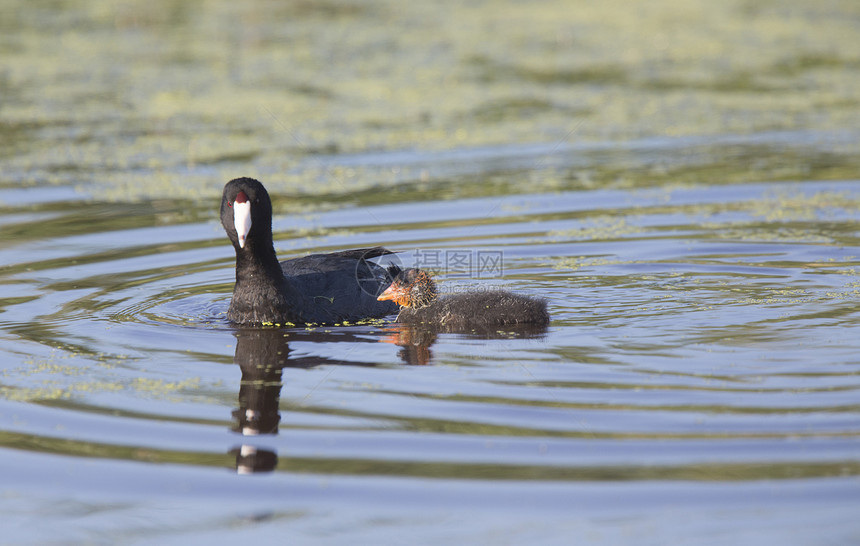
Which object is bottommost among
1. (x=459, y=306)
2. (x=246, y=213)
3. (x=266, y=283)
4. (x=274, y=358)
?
(x=274, y=358)

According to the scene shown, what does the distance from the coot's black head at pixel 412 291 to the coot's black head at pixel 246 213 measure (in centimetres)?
77

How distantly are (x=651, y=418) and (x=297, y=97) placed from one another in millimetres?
8972

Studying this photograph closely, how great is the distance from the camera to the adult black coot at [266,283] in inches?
253

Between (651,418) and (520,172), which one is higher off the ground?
(520,172)

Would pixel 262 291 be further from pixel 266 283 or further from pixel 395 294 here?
pixel 395 294

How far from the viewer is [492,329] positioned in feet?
20.6

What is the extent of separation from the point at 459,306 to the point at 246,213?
1.33 meters

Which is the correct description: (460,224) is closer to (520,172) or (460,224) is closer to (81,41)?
(520,172)

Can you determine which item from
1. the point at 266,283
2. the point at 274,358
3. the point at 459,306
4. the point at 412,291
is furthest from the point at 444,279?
the point at 274,358

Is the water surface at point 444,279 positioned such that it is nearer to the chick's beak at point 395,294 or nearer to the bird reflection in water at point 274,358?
the bird reflection in water at point 274,358

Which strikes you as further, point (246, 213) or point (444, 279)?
point (444, 279)

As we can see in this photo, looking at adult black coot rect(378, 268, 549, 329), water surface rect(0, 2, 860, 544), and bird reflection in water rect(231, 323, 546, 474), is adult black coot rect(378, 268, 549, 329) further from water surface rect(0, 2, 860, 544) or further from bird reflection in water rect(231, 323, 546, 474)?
water surface rect(0, 2, 860, 544)

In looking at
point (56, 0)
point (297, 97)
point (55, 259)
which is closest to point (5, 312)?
point (55, 259)

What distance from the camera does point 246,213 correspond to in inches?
251
